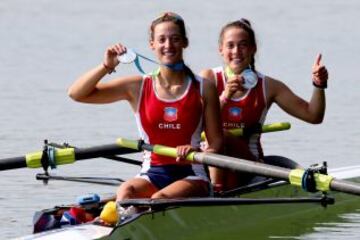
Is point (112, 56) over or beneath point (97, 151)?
over

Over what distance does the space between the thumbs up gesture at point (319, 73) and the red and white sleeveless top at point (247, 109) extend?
73 centimetres

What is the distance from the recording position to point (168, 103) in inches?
439

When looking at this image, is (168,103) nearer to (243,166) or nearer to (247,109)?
(243,166)

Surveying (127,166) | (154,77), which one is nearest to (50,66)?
(127,166)

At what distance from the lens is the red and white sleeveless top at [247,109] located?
41.0ft

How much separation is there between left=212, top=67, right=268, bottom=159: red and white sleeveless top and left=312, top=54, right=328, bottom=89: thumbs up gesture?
728 mm

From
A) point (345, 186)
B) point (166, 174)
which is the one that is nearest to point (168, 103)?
point (166, 174)

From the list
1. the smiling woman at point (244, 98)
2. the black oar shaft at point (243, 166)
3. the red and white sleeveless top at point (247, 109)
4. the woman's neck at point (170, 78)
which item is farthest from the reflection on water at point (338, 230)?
the woman's neck at point (170, 78)

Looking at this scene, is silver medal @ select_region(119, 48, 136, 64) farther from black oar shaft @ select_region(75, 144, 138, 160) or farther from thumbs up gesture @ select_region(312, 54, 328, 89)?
thumbs up gesture @ select_region(312, 54, 328, 89)

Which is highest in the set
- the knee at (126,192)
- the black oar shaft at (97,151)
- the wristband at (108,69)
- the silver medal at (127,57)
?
the silver medal at (127,57)

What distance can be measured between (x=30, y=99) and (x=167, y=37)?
951cm

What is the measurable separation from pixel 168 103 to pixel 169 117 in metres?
0.11

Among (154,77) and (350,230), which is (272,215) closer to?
(350,230)

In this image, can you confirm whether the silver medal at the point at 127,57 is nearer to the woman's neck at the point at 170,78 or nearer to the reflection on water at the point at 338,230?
the woman's neck at the point at 170,78
